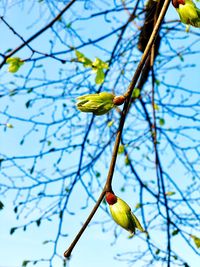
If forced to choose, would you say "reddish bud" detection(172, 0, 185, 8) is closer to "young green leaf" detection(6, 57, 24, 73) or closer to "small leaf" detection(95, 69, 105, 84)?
"small leaf" detection(95, 69, 105, 84)

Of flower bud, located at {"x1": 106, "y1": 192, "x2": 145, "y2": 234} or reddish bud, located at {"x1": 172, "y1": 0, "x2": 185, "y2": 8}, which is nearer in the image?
flower bud, located at {"x1": 106, "y1": 192, "x2": 145, "y2": 234}

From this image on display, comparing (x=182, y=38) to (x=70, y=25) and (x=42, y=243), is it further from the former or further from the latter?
(x=42, y=243)

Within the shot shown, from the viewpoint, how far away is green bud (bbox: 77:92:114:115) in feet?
2.69

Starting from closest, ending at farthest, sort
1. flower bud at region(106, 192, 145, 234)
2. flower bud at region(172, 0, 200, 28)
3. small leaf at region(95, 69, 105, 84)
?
flower bud at region(106, 192, 145, 234), flower bud at region(172, 0, 200, 28), small leaf at region(95, 69, 105, 84)

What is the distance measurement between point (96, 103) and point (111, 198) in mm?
186

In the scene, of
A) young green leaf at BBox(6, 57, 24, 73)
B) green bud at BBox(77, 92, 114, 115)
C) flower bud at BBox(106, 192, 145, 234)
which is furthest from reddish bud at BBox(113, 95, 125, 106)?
young green leaf at BBox(6, 57, 24, 73)

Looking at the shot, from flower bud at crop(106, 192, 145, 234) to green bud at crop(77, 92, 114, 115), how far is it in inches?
6.8

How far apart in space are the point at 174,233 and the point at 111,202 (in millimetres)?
2134

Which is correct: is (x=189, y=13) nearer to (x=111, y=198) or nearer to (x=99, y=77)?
(x=111, y=198)

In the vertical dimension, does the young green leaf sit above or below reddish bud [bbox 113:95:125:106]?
above

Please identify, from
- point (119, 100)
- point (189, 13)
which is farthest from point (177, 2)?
point (119, 100)

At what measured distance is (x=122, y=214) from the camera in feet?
2.43

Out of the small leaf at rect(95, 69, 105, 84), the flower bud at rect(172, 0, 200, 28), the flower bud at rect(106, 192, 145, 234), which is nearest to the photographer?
the flower bud at rect(106, 192, 145, 234)

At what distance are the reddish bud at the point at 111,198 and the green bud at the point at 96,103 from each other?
0.56 feet
